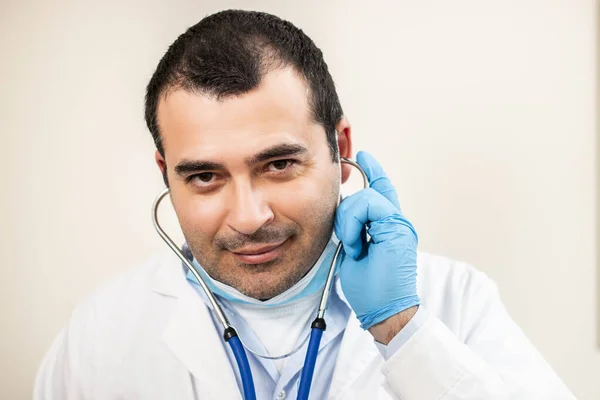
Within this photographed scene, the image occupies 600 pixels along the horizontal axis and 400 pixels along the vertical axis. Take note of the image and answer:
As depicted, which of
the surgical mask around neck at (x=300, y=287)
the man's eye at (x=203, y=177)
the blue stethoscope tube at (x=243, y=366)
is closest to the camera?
the blue stethoscope tube at (x=243, y=366)

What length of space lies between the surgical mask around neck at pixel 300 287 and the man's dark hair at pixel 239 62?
197 mm

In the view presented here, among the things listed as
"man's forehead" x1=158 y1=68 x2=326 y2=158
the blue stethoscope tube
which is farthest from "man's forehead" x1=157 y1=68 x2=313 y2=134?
the blue stethoscope tube

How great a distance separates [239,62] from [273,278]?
39 cm

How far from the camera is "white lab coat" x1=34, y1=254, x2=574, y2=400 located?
3.17 ft

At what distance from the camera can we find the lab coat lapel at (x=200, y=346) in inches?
44.3
